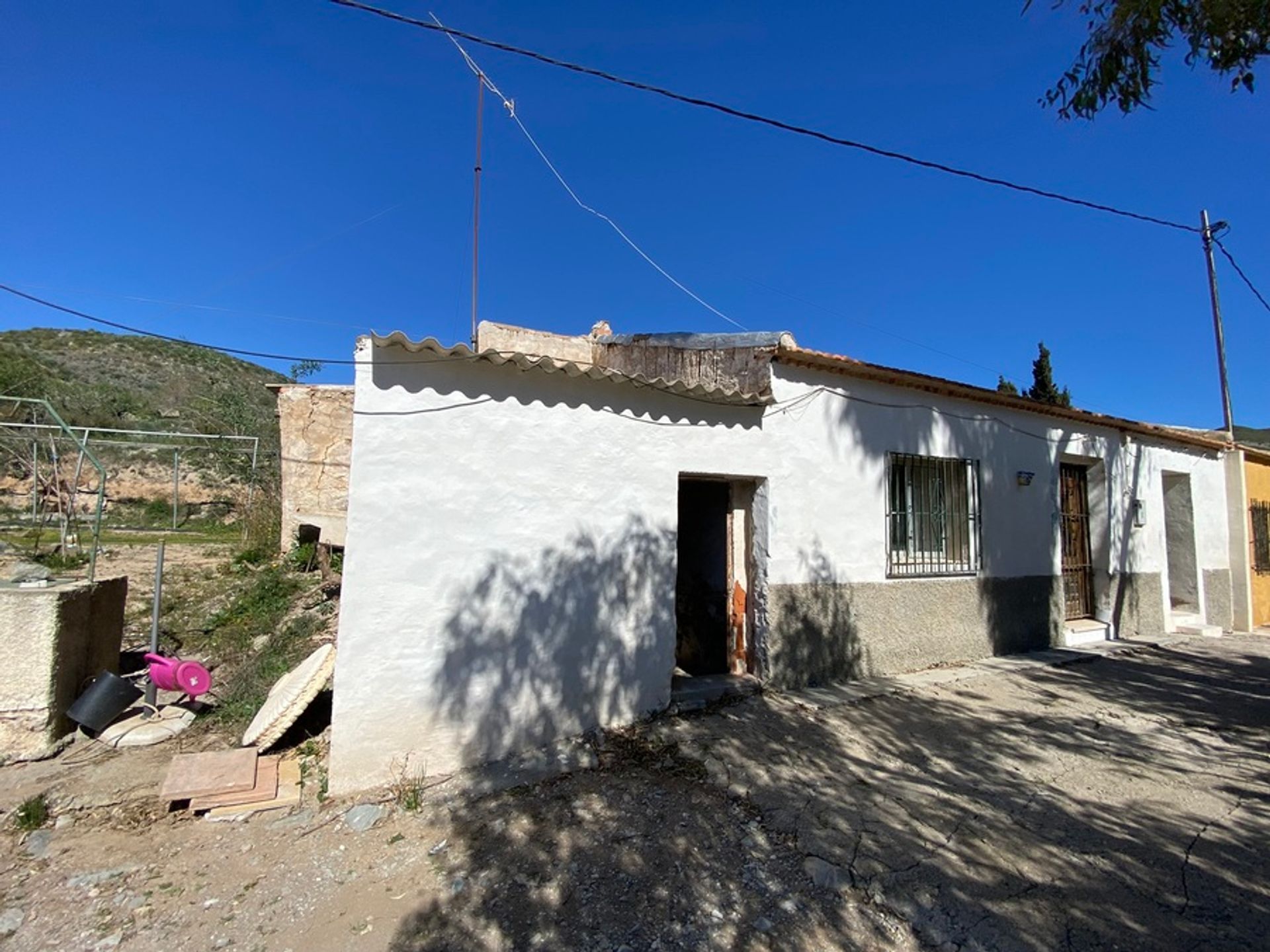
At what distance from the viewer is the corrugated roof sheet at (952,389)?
19.5 ft

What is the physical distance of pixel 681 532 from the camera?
7.16 meters

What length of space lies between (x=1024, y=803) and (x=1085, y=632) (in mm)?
6170

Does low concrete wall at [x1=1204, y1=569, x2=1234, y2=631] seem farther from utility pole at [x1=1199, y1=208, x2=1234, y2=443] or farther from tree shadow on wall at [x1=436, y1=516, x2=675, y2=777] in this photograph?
tree shadow on wall at [x1=436, y1=516, x2=675, y2=777]

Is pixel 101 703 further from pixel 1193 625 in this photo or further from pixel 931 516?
pixel 1193 625

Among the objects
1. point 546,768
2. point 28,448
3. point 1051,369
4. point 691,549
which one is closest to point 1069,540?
point 691,549

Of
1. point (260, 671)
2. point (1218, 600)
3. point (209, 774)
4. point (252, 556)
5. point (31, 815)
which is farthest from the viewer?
point (1218, 600)

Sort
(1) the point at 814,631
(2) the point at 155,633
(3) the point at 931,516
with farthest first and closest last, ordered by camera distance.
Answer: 1. (3) the point at 931,516
2. (1) the point at 814,631
3. (2) the point at 155,633

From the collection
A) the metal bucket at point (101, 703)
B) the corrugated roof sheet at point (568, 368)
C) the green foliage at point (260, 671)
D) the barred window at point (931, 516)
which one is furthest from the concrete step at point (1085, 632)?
the metal bucket at point (101, 703)

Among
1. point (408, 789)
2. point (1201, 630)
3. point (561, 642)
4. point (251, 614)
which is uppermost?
point (561, 642)

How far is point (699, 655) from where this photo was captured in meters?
6.60

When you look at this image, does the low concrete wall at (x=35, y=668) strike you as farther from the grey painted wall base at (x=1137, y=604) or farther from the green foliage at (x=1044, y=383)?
the green foliage at (x=1044, y=383)

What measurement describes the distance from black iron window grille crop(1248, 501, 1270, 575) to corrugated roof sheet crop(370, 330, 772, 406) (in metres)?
11.8

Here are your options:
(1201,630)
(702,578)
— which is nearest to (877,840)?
(702,578)

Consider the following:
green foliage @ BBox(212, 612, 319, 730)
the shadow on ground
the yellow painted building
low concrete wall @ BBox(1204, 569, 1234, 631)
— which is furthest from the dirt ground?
the yellow painted building
